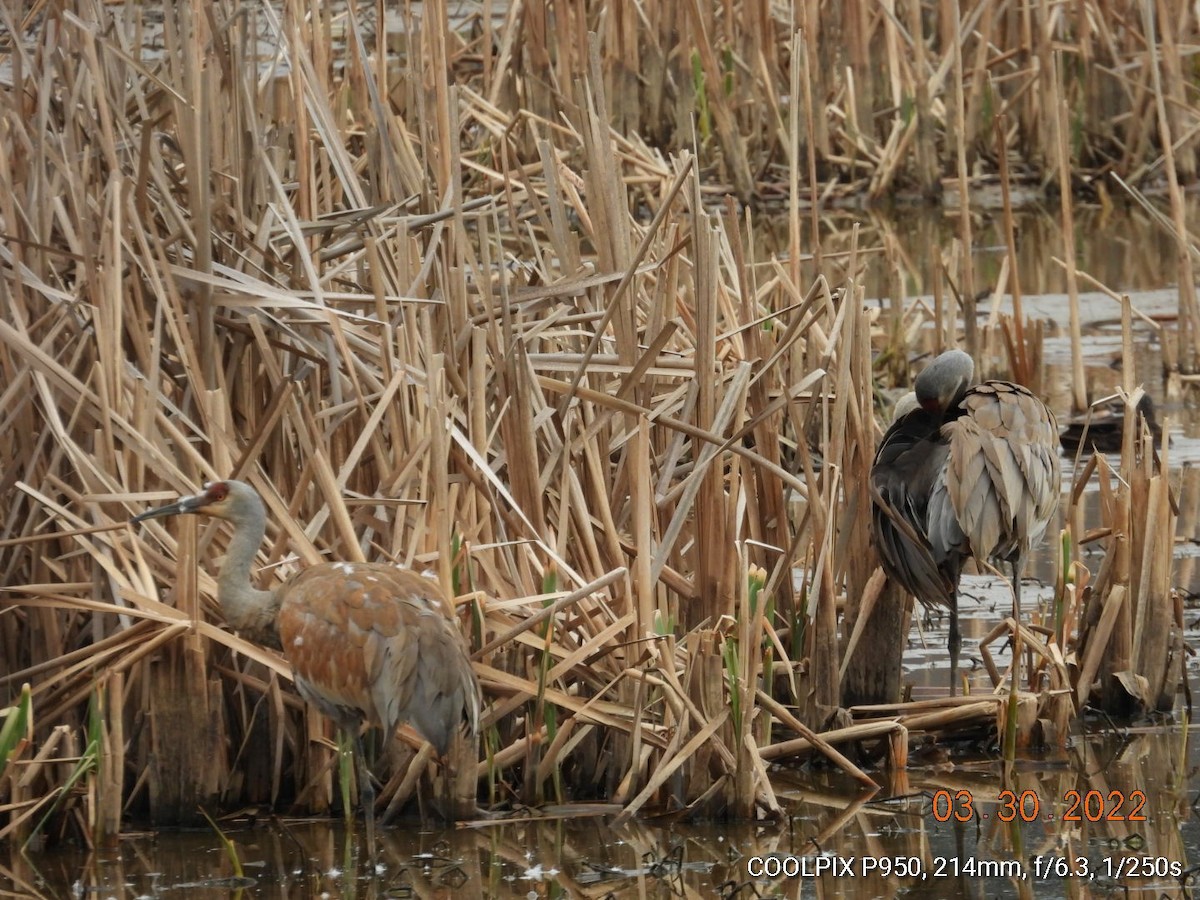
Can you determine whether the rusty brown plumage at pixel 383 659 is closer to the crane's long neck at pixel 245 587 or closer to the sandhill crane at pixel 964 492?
the crane's long neck at pixel 245 587

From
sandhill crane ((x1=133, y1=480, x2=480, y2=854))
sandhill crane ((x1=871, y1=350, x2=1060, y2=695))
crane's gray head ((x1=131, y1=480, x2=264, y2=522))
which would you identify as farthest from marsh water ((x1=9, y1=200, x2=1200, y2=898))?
crane's gray head ((x1=131, y1=480, x2=264, y2=522))

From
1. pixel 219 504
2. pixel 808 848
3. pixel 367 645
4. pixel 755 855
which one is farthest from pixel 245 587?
pixel 808 848

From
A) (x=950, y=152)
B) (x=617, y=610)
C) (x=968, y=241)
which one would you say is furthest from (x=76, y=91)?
(x=950, y=152)

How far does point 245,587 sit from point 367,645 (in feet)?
1.23

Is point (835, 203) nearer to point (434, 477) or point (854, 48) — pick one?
point (854, 48)

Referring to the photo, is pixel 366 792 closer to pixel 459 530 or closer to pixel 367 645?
pixel 367 645

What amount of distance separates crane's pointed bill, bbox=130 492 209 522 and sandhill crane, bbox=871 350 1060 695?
1.86 meters

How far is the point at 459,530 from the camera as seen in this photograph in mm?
5141

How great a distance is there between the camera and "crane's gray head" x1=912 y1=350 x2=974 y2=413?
5.77 m

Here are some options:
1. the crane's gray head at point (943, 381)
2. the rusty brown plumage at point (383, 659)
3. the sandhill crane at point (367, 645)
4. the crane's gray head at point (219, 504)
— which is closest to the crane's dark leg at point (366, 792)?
the sandhill crane at point (367, 645)

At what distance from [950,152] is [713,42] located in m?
1.89

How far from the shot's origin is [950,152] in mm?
13977

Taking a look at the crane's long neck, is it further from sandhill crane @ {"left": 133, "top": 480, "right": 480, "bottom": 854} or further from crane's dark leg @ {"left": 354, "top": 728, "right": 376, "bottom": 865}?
crane's dark leg @ {"left": 354, "top": 728, "right": 376, "bottom": 865}

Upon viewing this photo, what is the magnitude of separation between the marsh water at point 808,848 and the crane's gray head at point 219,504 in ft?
2.54
